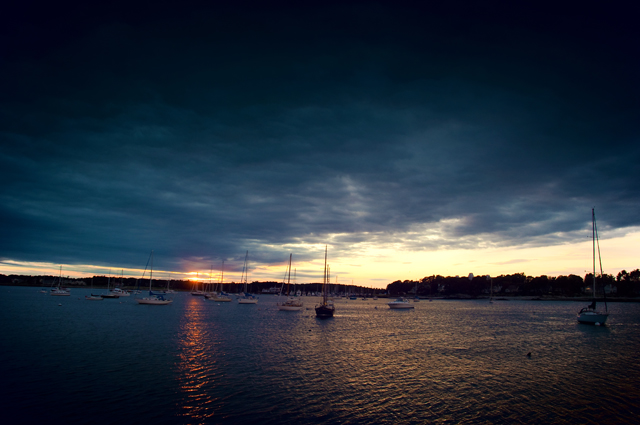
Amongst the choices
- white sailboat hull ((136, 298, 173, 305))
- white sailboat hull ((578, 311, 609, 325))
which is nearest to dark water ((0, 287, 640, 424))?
white sailboat hull ((578, 311, 609, 325))

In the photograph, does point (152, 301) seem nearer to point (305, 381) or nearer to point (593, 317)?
point (305, 381)

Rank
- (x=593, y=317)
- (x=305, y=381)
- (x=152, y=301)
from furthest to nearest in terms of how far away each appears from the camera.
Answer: (x=152, y=301) < (x=593, y=317) < (x=305, y=381)

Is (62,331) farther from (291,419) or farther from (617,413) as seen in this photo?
(617,413)

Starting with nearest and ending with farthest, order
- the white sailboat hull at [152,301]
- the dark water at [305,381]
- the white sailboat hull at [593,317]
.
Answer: the dark water at [305,381] < the white sailboat hull at [593,317] < the white sailboat hull at [152,301]

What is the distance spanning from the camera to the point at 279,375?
3197 centimetres

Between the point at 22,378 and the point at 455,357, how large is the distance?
45.3m

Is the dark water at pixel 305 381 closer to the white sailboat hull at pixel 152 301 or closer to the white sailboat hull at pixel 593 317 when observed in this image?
the white sailboat hull at pixel 593 317

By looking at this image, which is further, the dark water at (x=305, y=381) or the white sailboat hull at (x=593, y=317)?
the white sailboat hull at (x=593, y=317)

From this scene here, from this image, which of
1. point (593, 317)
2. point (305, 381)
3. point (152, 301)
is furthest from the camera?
point (152, 301)

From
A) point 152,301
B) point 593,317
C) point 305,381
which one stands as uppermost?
point 593,317

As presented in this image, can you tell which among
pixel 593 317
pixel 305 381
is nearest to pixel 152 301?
pixel 305 381

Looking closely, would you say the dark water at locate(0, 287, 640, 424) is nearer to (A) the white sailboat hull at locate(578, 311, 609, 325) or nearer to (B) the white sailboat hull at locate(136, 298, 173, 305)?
(A) the white sailboat hull at locate(578, 311, 609, 325)

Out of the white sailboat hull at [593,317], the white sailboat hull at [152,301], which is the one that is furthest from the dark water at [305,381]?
the white sailboat hull at [152,301]

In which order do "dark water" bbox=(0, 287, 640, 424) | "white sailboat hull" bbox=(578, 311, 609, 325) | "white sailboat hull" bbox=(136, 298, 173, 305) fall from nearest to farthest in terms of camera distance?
"dark water" bbox=(0, 287, 640, 424)
"white sailboat hull" bbox=(578, 311, 609, 325)
"white sailboat hull" bbox=(136, 298, 173, 305)
